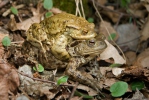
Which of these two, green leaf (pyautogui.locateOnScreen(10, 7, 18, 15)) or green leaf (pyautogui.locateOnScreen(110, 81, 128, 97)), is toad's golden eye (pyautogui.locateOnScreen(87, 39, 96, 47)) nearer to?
green leaf (pyautogui.locateOnScreen(110, 81, 128, 97))

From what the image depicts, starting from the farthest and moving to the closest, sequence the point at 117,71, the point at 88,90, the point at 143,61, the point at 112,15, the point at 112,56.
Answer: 1. the point at 112,15
2. the point at 112,56
3. the point at 143,61
4. the point at 117,71
5. the point at 88,90

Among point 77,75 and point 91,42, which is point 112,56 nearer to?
point 91,42

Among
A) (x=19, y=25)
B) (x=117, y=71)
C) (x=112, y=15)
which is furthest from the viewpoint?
(x=112, y=15)

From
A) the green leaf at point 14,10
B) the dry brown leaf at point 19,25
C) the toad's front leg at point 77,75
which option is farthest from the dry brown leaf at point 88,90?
the green leaf at point 14,10

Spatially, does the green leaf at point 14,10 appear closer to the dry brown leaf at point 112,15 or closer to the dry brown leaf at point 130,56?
the dry brown leaf at point 112,15

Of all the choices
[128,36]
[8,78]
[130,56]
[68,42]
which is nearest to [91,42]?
[68,42]

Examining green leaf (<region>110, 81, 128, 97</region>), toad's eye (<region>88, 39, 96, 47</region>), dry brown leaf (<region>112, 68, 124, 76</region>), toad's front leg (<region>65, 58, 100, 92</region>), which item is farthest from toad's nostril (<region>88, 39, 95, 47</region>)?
green leaf (<region>110, 81, 128, 97</region>)
